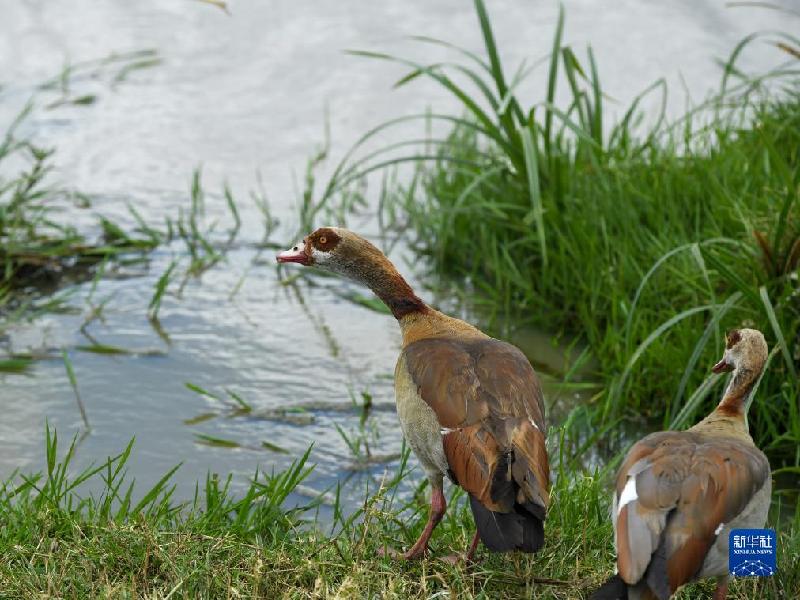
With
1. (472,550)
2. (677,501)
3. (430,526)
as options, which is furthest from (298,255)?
(677,501)

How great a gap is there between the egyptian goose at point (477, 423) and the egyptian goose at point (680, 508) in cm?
25

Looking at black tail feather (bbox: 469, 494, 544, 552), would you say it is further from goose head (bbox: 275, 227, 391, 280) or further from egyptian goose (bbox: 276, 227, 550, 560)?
goose head (bbox: 275, 227, 391, 280)

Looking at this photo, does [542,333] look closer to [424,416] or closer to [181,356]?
[181,356]

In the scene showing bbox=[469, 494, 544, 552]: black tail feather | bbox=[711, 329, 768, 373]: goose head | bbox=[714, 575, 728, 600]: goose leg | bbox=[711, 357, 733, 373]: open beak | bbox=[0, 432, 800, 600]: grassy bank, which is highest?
bbox=[711, 329, 768, 373]: goose head

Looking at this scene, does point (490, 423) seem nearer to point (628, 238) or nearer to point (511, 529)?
point (511, 529)

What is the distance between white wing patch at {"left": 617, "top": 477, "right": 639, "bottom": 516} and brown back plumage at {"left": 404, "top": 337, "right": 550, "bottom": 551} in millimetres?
203

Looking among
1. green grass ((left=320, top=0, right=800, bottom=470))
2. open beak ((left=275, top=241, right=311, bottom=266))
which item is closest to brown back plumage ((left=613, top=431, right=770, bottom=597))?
green grass ((left=320, top=0, right=800, bottom=470))

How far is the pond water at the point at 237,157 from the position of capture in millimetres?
5125

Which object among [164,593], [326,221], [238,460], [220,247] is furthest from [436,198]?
[164,593]

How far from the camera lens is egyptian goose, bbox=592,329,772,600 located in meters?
3.13

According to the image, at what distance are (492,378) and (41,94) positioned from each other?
4938 millimetres

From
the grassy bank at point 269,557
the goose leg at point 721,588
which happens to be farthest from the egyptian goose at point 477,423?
the goose leg at point 721,588

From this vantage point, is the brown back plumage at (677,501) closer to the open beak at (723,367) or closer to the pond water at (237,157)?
the open beak at (723,367)

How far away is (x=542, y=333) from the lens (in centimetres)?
588
